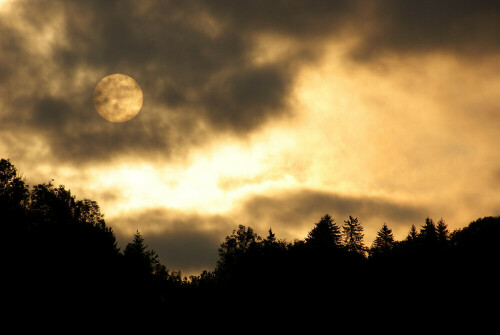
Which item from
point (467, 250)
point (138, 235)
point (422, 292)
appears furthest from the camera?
point (138, 235)

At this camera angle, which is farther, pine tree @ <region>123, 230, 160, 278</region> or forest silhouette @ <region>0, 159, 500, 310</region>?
pine tree @ <region>123, 230, 160, 278</region>

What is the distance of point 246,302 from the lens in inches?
2240

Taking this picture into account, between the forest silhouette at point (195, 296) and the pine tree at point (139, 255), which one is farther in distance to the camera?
the pine tree at point (139, 255)

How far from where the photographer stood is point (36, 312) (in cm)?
3572

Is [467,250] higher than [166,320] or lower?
higher

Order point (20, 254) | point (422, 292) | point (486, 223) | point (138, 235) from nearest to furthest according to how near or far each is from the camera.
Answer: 1. point (20, 254)
2. point (422, 292)
3. point (138, 235)
4. point (486, 223)

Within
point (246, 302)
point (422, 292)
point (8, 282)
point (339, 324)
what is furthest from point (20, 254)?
point (422, 292)

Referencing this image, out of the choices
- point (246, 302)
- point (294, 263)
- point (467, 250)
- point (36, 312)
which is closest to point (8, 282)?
point (36, 312)

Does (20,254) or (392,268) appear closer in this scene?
(20,254)

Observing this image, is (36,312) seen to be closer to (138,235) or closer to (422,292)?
(422,292)

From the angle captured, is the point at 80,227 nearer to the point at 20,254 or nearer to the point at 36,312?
the point at 20,254

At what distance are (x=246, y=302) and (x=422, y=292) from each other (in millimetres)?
23069

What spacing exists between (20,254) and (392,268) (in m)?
43.4

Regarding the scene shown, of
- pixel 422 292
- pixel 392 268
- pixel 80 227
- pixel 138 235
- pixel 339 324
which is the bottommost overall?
pixel 339 324
